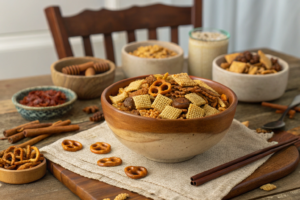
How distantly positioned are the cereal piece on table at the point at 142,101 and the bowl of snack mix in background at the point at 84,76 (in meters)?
0.45

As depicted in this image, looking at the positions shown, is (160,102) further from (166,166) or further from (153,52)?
(153,52)

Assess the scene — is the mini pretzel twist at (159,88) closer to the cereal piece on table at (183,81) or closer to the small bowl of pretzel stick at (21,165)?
the cereal piece on table at (183,81)

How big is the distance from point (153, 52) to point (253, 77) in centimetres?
43

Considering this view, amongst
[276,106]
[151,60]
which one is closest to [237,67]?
[276,106]

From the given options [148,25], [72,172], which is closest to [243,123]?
[72,172]

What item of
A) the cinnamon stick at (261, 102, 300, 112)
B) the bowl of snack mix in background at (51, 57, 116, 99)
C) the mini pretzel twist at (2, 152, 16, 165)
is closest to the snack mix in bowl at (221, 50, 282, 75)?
the cinnamon stick at (261, 102, 300, 112)

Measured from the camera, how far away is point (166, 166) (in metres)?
0.84

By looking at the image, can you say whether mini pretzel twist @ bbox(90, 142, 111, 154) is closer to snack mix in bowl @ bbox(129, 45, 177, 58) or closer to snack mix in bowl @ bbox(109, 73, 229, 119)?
snack mix in bowl @ bbox(109, 73, 229, 119)

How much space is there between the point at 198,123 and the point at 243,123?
39 centimetres

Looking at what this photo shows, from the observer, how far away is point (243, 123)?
107 centimetres

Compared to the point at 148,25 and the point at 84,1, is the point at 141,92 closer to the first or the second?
the point at 148,25

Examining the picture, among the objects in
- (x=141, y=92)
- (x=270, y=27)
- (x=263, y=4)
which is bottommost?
(x=270, y=27)

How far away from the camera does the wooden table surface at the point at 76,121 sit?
763 mm

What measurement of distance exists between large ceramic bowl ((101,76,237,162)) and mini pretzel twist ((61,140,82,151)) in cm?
17
